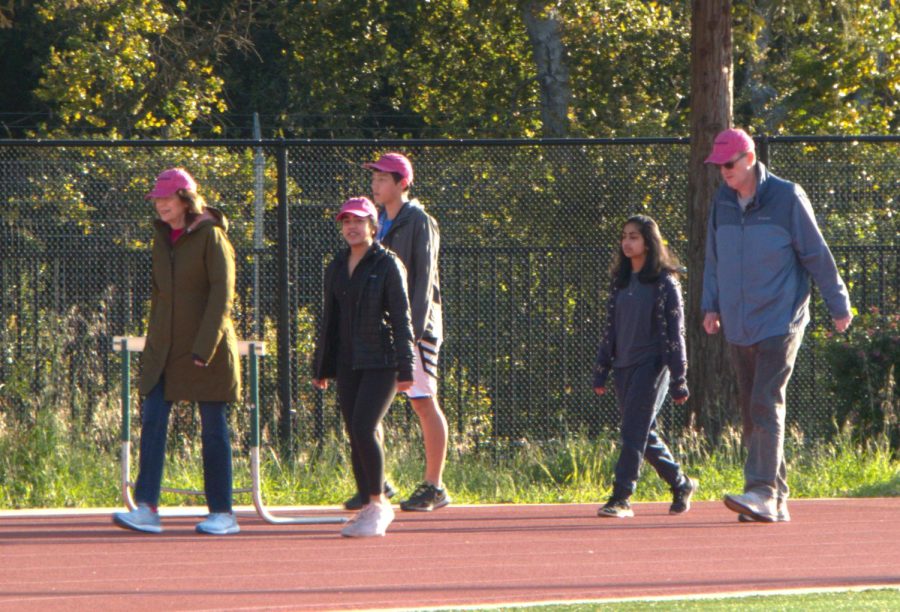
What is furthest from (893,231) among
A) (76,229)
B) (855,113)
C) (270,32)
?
(270,32)

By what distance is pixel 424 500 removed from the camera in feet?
27.4

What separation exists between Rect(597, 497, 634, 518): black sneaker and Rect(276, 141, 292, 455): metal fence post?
8.52 ft

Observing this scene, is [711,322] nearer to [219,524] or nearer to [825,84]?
[219,524]

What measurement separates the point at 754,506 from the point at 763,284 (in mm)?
1154

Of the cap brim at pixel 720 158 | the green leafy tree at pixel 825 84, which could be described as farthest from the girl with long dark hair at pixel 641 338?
the green leafy tree at pixel 825 84

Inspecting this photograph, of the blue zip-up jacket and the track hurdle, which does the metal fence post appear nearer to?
the track hurdle

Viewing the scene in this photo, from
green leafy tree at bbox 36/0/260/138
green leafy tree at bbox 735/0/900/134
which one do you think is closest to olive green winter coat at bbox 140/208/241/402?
green leafy tree at bbox 735/0/900/134

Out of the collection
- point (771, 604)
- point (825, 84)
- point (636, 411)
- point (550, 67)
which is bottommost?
point (771, 604)

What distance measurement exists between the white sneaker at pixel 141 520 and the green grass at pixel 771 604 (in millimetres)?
2535

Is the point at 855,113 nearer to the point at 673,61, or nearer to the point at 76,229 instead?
the point at 673,61

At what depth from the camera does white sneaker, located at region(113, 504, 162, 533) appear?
751 centimetres

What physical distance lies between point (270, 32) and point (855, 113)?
10607 millimetres

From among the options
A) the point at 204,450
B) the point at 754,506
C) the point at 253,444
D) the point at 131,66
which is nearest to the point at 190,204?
the point at 204,450

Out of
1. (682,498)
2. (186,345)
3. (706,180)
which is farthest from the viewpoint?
(706,180)
